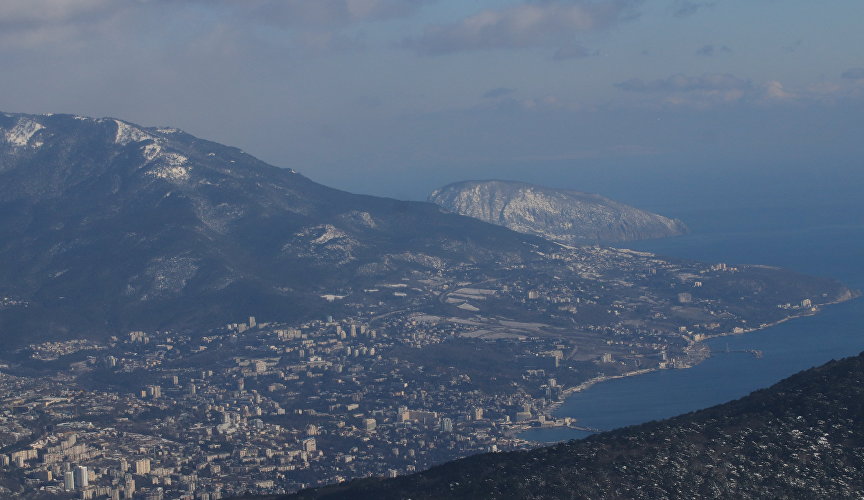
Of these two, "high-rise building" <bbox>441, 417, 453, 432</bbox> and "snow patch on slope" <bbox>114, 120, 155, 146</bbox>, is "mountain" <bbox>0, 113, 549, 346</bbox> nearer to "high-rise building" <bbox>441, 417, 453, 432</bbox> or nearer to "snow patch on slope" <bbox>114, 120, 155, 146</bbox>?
"snow patch on slope" <bbox>114, 120, 155, 146</bbox>

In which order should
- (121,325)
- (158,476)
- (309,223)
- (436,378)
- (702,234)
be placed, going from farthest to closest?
(702,234), (309,223), (121,325), (436,378), (158,476)

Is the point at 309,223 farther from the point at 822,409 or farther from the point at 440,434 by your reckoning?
the point at 822,409

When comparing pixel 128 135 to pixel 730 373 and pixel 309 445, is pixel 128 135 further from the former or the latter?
pixel 309 445

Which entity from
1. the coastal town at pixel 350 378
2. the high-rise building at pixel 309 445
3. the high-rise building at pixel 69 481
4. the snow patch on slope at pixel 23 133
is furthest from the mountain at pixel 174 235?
the high-rise building at pixel 69 481

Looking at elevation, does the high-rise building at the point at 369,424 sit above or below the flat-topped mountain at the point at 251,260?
below

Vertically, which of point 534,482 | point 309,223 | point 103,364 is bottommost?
point 534,482

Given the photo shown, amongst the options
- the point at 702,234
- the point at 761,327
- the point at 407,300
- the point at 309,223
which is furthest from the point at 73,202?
the point at 702,234

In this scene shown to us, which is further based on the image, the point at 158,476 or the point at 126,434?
the point at 126,434

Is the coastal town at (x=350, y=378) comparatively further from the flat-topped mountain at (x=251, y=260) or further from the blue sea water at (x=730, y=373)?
the blue sea water at (x=730, y=373)
